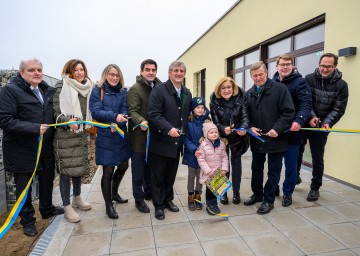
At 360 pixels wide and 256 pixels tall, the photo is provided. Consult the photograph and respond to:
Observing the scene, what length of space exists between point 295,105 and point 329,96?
1.67 ft

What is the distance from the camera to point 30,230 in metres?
2.99

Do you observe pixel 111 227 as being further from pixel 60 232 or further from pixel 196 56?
pixel 196 56

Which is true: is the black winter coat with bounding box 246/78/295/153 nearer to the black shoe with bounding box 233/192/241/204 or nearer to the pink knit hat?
the pink knit hat

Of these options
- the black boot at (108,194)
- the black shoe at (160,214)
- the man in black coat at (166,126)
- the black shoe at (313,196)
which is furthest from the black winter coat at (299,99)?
the black boot at (108,194)

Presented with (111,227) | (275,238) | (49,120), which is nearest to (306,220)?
(275,238)

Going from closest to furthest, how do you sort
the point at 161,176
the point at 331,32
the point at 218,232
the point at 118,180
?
the point at 218,232 → the point at 161,176 → the point at 118,180 → the point at 331,32

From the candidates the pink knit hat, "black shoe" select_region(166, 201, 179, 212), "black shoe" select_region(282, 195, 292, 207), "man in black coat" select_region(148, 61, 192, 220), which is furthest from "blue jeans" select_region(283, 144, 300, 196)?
"black shoe" select_region(166, 201, 179, 212)

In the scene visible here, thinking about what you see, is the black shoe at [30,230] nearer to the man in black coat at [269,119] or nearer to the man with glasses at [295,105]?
the man in black coat at [269,119]

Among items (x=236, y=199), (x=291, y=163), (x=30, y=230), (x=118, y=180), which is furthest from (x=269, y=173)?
(x=30, y=230)

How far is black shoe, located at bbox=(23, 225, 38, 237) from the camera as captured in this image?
297 centimetres

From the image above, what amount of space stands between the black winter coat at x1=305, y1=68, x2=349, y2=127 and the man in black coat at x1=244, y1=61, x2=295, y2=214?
61 cm

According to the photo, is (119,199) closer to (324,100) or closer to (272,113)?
(272,113)

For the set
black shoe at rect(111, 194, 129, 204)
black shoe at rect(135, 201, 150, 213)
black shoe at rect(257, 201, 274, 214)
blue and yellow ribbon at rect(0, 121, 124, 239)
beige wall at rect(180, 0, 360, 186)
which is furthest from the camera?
beige wall at rect(180, 0, 360, 186)

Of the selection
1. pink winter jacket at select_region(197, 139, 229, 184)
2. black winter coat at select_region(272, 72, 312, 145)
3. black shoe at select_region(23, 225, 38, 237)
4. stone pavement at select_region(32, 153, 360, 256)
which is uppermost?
black winter coat at select_region(272, 72, 312, 145)
